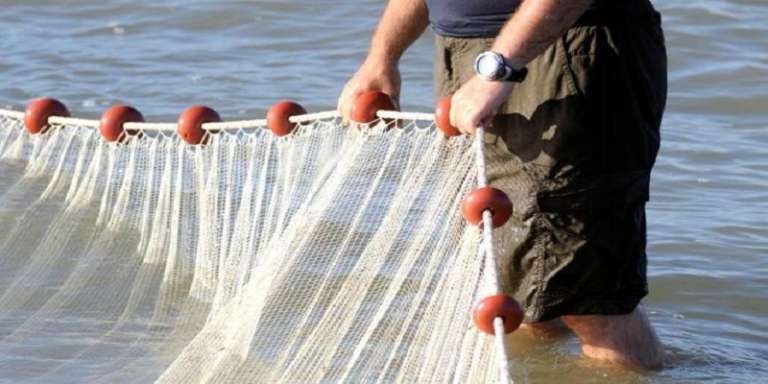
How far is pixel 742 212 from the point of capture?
7.17m

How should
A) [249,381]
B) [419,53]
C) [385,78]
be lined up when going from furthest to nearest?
[419,53]
[385,78]
[249,381]

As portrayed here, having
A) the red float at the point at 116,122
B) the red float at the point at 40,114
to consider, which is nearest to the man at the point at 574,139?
the red float at the point at 116,122

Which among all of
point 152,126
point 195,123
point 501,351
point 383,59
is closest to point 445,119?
point 383,59

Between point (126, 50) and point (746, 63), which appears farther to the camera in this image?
point (126, 50)

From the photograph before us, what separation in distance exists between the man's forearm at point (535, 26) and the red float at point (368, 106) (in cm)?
55

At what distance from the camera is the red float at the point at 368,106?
4660 millimetres

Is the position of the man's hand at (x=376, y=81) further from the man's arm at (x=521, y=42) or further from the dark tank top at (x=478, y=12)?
the man's arm at (x=521, y=42)

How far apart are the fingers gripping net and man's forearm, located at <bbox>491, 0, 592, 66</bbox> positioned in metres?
0.31

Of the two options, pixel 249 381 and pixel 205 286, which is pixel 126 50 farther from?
pixel 249 381

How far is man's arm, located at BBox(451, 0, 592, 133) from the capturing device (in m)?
4.13

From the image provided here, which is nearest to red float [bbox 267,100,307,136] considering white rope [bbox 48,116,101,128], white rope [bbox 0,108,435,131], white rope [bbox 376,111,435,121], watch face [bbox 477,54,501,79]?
white rope [bbox 0,108,435,131]

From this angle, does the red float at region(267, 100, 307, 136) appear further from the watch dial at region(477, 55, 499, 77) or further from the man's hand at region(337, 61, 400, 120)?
the watch dial at region(477, 55, 499, 77)

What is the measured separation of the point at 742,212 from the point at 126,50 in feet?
17.1

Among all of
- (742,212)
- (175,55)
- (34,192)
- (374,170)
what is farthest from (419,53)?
(374,170)
